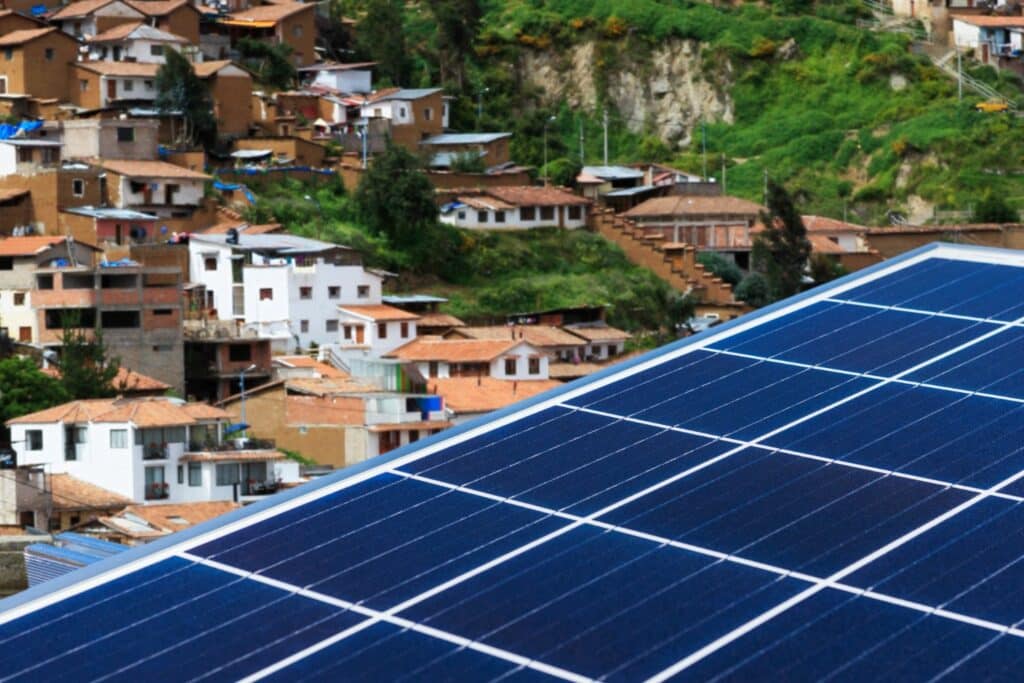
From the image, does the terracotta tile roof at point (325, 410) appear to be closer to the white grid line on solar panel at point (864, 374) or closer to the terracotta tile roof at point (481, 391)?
the terracotta tile roof at point (481, 391)

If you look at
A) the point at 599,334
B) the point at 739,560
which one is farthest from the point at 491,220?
the point at 739,560

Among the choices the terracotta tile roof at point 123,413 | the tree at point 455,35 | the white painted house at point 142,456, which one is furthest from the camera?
the tree at point 455,35

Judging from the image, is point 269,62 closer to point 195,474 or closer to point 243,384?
point 243,384

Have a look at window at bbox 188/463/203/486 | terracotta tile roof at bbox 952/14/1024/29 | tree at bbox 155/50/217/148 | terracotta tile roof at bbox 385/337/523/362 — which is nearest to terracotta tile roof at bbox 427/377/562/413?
terracotta tile roof at bbox 385/337/523/362

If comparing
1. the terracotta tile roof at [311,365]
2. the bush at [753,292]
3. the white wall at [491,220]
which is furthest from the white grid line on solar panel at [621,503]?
the white wall at [491,220]

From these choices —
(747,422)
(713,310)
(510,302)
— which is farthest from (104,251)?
(747,422)

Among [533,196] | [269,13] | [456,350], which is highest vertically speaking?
[269,13]
